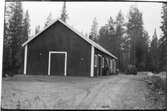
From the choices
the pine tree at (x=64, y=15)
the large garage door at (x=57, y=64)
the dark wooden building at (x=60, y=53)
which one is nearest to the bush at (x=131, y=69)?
the dark wooden building at (x=60, y=53)

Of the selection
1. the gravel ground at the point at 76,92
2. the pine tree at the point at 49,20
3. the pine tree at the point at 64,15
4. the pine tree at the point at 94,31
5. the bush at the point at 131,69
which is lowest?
the gravel ground at the point at 76,92

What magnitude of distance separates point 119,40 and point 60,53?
0.58 metres

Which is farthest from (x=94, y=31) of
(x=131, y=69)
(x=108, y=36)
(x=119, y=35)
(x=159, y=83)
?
(x=159, y=83)

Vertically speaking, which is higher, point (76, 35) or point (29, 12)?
point (29, 12)

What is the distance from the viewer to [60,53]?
2592mm

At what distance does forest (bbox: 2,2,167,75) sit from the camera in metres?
2.55

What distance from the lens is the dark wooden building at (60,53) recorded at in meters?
2.59

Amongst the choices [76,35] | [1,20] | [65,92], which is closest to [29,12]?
[1,20]

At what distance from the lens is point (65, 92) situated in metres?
2.53

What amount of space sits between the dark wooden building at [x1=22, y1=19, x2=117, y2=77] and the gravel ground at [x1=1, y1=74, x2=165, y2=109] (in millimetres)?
76

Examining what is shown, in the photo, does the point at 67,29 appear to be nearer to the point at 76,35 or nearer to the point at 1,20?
the point at 76,35

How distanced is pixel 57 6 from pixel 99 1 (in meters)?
0.39

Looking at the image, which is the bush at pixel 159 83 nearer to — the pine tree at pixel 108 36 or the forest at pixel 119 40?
the forest at pixel 119 40

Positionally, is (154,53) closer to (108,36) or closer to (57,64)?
(108,36)
